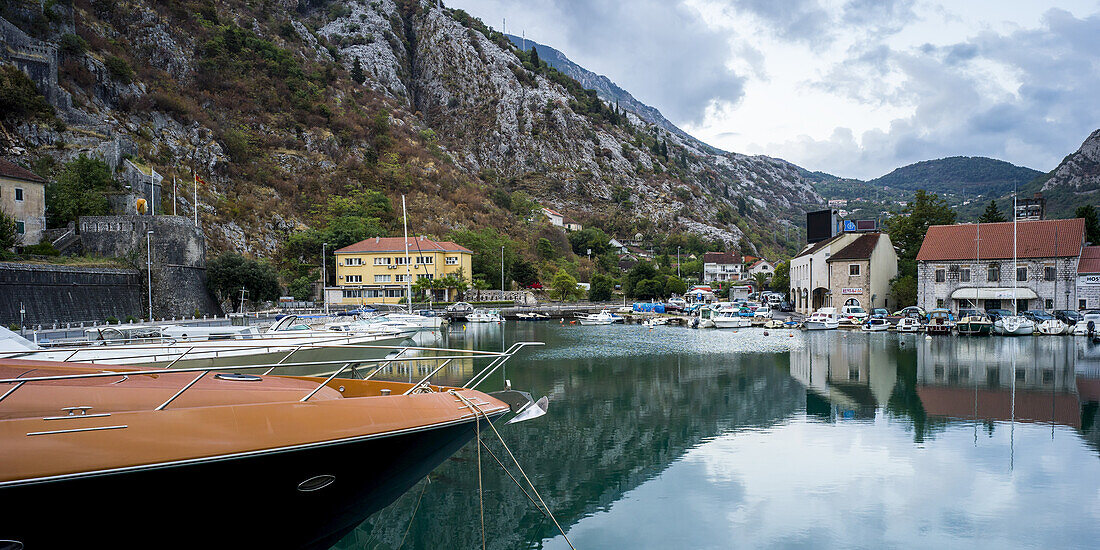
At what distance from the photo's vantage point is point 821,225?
65875mm

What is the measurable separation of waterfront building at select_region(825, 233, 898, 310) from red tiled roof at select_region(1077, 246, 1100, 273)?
12763 mm

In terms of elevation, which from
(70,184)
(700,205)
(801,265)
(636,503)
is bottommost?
(636,503)

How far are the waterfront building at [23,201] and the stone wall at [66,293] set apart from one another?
630 cm

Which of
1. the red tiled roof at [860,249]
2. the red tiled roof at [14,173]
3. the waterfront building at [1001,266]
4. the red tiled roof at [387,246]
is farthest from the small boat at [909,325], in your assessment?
the red tiled roof at [14,173]

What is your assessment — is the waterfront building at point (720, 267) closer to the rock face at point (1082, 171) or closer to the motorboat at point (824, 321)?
the motorboat at point (824, 321)

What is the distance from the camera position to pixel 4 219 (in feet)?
111

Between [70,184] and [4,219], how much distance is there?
11.5m

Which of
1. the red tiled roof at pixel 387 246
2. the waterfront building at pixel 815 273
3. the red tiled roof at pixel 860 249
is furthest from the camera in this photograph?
the red tiled roof at pixel 387 246

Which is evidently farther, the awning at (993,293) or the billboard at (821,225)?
the billboard at (821,225)

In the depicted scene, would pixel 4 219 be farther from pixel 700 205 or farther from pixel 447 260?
pixel 700 205

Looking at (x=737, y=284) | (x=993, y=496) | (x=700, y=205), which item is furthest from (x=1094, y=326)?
(x=700, y=205)

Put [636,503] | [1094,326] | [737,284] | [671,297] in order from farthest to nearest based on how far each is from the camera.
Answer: [737,284] → [671,297] → [1094,326] → [636,503]

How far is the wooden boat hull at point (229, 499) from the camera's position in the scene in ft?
17.0

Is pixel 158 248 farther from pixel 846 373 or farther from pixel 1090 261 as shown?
pixel 1090 261
